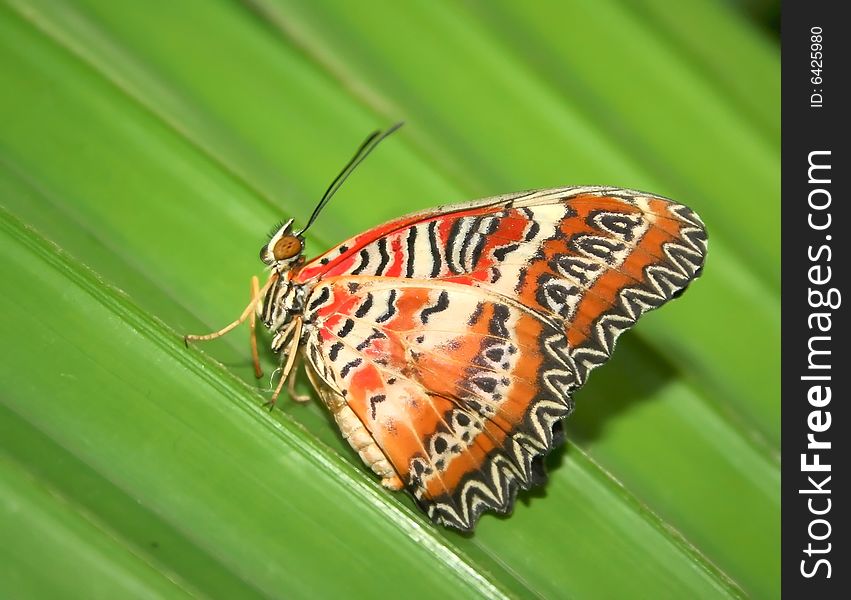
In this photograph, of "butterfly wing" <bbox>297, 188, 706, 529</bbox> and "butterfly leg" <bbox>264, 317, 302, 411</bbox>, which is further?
"butterfly leg" <bbox>264, 317, 302, 411</bbox>

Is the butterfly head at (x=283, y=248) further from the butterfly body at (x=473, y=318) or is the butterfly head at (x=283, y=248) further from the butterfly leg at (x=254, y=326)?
the butterfly leg at (x=254, y=326)

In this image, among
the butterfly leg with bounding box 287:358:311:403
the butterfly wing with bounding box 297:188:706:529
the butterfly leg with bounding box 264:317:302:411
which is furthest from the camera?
the butterfly leg with bounding box 287:358:311:403

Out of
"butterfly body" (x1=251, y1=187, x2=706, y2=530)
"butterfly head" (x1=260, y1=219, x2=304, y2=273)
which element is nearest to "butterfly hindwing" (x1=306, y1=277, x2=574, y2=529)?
"butterfly body" (x1=251, y1=187, x2=706, y2=530)

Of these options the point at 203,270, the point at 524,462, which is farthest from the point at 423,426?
the point at 203,270

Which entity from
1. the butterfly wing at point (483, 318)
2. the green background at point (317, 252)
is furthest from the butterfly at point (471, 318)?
the green background at point (317, 252)

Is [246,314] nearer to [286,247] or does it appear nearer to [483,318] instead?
[286,247]

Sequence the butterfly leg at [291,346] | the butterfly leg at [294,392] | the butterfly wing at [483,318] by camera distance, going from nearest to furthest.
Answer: the butterfly wing at [483,318] → the butterfly leg at [291,346] → the butterfly leg at [294,392]

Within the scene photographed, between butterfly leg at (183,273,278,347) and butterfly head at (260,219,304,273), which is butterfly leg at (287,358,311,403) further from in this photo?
butterfly head at (260,219,304,273)
